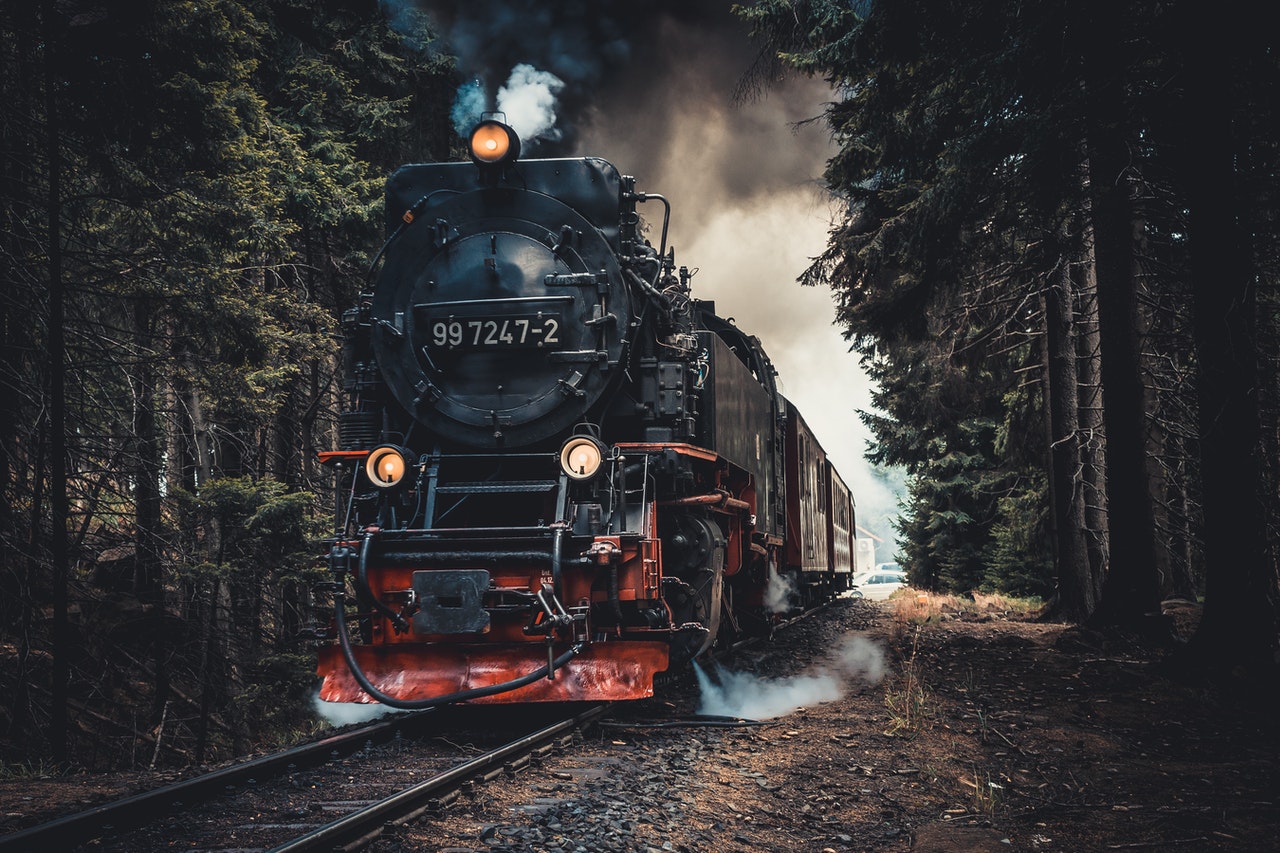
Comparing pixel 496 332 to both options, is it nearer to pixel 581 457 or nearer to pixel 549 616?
pixel 581 457

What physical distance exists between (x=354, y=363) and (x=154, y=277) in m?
2.68

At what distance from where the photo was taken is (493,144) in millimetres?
6473

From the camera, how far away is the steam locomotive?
5438 millimetres

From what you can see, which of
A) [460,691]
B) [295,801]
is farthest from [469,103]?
[295,801]

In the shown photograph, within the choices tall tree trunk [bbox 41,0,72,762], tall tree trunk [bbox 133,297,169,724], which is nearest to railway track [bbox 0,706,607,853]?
tall tree trunk [bbox 41,0,72,762]

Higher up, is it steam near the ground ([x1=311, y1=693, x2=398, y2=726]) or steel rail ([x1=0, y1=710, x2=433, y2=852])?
steel rail ([x1=0, y1=710, x2=433, y2=852])

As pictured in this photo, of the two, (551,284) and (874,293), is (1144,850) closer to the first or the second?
(551,284)

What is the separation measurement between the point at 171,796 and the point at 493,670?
192 centimetres

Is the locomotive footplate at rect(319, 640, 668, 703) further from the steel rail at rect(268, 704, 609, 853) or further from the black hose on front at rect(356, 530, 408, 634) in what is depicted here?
the steel rail at rect(268, 704, 609, 853)

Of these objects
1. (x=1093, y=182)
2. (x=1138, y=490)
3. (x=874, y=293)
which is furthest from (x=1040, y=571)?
(x=1093, y=182)

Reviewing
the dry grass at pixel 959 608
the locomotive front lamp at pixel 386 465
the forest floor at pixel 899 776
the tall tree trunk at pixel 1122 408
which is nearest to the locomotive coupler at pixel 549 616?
the forest floor at pixel 899 776

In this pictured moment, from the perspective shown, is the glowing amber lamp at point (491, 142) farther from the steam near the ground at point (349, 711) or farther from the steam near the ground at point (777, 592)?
the steam near the ground at point (777, 592)

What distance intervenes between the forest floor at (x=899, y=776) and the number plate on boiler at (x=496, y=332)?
2517 millimetres

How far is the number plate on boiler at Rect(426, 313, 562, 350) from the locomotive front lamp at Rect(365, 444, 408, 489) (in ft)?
2.64
